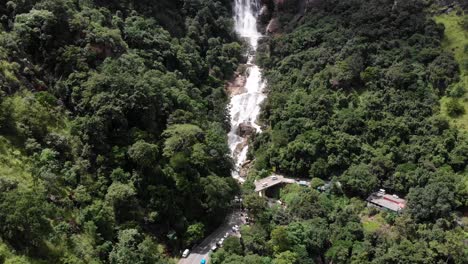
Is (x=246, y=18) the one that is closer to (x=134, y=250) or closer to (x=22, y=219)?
(x=134, y=250)

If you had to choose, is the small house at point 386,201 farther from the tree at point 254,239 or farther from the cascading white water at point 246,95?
the cascading white water at point 246,95

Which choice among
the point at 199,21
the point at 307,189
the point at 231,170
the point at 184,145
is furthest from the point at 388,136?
the point at 199,21

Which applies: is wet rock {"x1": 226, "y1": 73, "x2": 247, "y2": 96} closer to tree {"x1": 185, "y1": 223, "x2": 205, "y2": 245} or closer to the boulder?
the boulder

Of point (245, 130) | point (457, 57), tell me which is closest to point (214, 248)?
point (245, 130)

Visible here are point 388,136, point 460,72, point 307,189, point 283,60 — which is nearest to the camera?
point 307,189

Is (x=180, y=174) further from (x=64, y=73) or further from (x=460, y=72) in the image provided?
(x=460, y=72)
